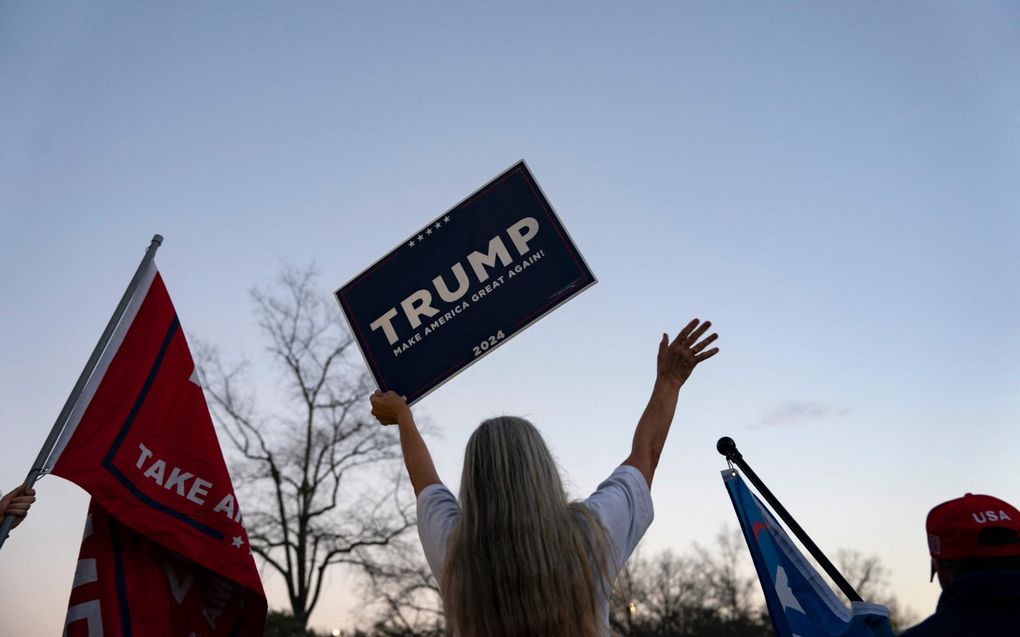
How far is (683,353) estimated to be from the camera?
3096mm

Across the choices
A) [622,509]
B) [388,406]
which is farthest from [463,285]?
[622,509]

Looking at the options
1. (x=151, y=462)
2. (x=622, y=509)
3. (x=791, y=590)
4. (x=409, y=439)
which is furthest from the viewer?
(x=791, y=590)

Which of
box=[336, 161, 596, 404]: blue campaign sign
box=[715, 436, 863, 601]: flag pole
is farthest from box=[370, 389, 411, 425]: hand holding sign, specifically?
box=[715, 436, 863, 601]: flag pole

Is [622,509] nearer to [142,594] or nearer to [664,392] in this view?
[664,392]

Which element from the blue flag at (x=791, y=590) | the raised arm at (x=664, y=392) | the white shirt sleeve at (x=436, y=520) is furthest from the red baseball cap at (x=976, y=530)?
the white shirt sleeve at (x=436, y=520)

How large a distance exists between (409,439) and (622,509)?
87cm

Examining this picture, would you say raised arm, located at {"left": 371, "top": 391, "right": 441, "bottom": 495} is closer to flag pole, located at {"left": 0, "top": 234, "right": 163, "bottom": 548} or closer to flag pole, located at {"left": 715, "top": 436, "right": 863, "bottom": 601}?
flag pole, located at {"left": 0, "top": 234, "right": 163, "bottom": 548}

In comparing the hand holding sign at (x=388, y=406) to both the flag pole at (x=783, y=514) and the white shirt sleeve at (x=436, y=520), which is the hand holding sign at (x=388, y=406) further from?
the flag pole at (x=783, y=514)

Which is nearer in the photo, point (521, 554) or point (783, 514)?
point (521, 554)

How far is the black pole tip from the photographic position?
4.05m

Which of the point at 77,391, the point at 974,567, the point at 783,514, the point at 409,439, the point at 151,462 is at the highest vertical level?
the point at 77,391

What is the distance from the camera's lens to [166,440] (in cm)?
378

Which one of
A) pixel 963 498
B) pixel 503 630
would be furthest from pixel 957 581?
pixel 503 630

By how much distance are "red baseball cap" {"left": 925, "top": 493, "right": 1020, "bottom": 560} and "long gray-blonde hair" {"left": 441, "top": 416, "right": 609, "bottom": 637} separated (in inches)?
49.7
